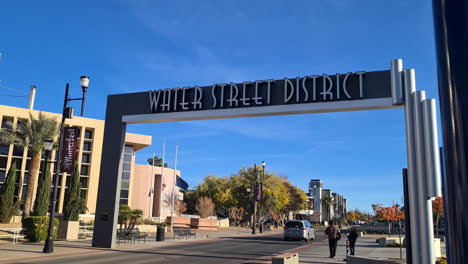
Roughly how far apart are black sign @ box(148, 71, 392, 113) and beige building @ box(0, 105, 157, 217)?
1291 inches

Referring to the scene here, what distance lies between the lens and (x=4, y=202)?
109 ft

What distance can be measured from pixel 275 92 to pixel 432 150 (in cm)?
1248

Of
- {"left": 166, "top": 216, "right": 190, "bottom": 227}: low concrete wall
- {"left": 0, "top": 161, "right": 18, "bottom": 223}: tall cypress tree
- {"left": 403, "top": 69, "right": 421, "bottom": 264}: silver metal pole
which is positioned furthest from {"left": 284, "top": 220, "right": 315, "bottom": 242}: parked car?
{"left": 403, "top": 69, "right": 421, "bottom": 264}: silver metal pole

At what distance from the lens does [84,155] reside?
5412cm

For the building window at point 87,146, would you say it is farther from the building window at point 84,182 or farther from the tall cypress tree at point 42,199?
the tall cypress tree at point 42,199

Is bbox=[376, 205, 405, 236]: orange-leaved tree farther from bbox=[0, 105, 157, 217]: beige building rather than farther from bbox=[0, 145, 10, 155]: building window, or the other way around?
bbox=[0, 145, 10, 155]: building window

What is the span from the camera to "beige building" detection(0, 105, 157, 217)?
158ft

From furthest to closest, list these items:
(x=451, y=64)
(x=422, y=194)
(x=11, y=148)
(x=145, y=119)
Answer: (x=11, y=148), (x=145, y=119), (x=422, y=194), (x=451, y=64)

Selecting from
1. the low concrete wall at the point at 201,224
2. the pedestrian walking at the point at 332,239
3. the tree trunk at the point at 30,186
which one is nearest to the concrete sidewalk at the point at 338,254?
the pedestrian walking at the point at 332,239

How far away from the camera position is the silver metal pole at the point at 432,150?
5879 mm

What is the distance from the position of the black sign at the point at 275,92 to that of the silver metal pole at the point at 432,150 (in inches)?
408

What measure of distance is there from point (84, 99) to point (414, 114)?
591 inches

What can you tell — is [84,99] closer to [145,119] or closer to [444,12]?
[145,119]

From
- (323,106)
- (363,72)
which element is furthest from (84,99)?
(363,72)
